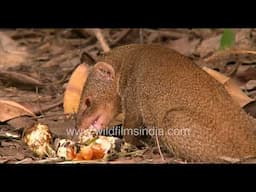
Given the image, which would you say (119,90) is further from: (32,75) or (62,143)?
(32,75)

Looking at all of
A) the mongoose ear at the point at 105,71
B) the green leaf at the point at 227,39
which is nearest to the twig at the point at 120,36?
the green leaf at the point at 227,39

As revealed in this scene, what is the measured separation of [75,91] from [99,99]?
0.47m

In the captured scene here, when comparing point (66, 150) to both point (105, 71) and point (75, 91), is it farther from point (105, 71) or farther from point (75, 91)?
point (75, 91)

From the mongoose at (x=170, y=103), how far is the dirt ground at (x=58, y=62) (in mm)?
197

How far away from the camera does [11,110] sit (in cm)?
541

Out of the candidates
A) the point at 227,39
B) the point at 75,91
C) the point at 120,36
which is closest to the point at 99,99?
the point at 75,91

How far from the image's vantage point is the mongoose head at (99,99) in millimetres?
5121

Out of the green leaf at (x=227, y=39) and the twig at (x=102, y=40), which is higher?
the twig at (x=102, y=40)

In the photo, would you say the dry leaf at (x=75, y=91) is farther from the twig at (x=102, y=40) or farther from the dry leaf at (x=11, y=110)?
the twig at (x=102, y=40)

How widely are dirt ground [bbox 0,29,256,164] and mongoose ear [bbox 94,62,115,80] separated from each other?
1.48ft

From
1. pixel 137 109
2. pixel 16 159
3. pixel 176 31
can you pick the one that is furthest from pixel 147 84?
pixel 176 31

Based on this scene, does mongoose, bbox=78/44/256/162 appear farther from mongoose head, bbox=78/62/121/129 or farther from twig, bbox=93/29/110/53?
twig, bbox=93/29/110/53

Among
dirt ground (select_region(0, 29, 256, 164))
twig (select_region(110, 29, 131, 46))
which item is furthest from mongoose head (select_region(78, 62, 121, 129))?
twig (select_region(110, 29, 131, 46))

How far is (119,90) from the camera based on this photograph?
5203mm
